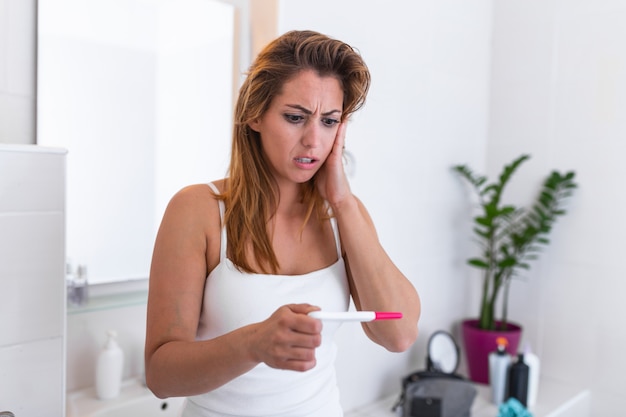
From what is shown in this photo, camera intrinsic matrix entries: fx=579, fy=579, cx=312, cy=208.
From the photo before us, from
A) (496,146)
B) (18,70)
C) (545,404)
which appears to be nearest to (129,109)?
(18,70)

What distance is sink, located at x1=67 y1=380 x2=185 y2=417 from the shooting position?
4.10 feet

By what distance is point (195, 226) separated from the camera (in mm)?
918

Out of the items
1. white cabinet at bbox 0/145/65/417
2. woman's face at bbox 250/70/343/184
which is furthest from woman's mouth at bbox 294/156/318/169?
white cabinet at bbox 0/145/65/417

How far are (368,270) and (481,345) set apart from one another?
3.65 ft

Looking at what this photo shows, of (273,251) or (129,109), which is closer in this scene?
(273,251)

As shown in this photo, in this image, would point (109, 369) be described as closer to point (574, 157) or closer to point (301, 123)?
point (301, 123)

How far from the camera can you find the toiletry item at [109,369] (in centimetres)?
129

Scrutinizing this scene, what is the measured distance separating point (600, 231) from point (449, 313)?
57 centimetres

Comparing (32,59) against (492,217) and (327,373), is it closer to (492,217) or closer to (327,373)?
(327,373)

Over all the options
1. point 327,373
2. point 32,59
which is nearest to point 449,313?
point 327,373

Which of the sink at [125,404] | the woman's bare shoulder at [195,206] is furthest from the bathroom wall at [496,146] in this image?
the woman's bare shoulder at [195,206]

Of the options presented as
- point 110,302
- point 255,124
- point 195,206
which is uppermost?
point 255,124

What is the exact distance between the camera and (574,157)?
6.32ft

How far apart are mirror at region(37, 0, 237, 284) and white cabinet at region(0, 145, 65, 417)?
22 cm
